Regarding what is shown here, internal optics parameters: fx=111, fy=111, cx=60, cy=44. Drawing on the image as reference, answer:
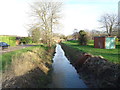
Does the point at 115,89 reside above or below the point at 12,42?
below

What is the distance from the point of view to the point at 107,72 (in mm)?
6965

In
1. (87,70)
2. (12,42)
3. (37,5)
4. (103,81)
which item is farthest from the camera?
(12,42)

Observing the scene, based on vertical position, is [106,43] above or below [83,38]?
below

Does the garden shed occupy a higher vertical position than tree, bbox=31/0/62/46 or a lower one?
lower

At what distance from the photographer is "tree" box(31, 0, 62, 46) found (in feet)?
79.9

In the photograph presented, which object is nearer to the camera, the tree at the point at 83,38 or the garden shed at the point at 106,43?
the garden shed at the point at 106,43

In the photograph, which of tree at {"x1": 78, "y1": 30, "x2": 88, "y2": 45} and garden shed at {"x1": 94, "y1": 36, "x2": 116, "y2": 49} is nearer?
garden shed at {"x1": 94, "y1": 36, "x2": 116, "y2": 49}

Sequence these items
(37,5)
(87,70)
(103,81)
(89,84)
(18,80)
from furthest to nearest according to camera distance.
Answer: (37,5), (87,70), (89,84), (103,81), (18,80)

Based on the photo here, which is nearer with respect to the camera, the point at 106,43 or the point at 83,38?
the point at 106,43

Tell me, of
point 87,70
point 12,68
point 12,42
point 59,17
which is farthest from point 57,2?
point 12,68

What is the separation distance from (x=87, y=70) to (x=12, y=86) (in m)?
6.16

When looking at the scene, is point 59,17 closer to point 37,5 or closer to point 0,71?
point 37,5

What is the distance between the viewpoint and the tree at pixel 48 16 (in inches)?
959

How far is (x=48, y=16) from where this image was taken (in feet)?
83.4
